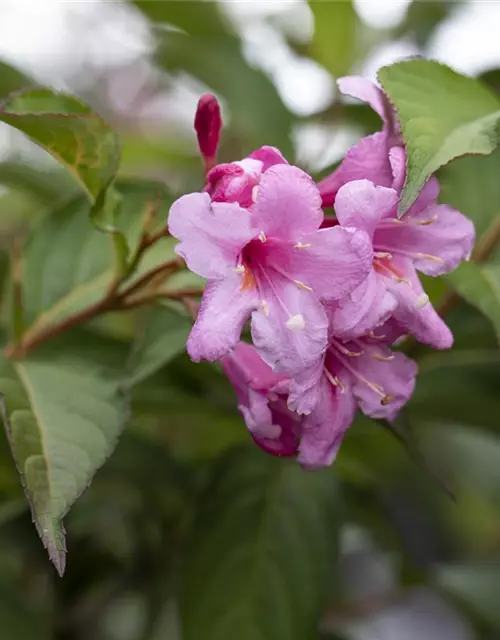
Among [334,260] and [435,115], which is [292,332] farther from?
[435,115]

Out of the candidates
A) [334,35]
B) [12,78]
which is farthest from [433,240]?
[334,35]

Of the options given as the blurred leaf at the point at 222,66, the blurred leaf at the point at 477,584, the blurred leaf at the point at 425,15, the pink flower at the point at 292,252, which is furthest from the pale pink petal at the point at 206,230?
the blurred leaf at the point at 425,15

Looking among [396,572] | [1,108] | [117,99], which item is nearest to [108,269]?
[1,108]

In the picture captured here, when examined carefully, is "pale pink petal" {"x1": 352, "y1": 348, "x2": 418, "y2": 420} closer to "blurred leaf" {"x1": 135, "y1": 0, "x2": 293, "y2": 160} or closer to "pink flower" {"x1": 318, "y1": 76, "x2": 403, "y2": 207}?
"pink flower" {"x1": 318, "y1": 76, "x2": 403, "y2": 207}

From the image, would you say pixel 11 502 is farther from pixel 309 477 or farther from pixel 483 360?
pixel 483 360

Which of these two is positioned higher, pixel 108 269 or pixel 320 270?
pixel 320 270
